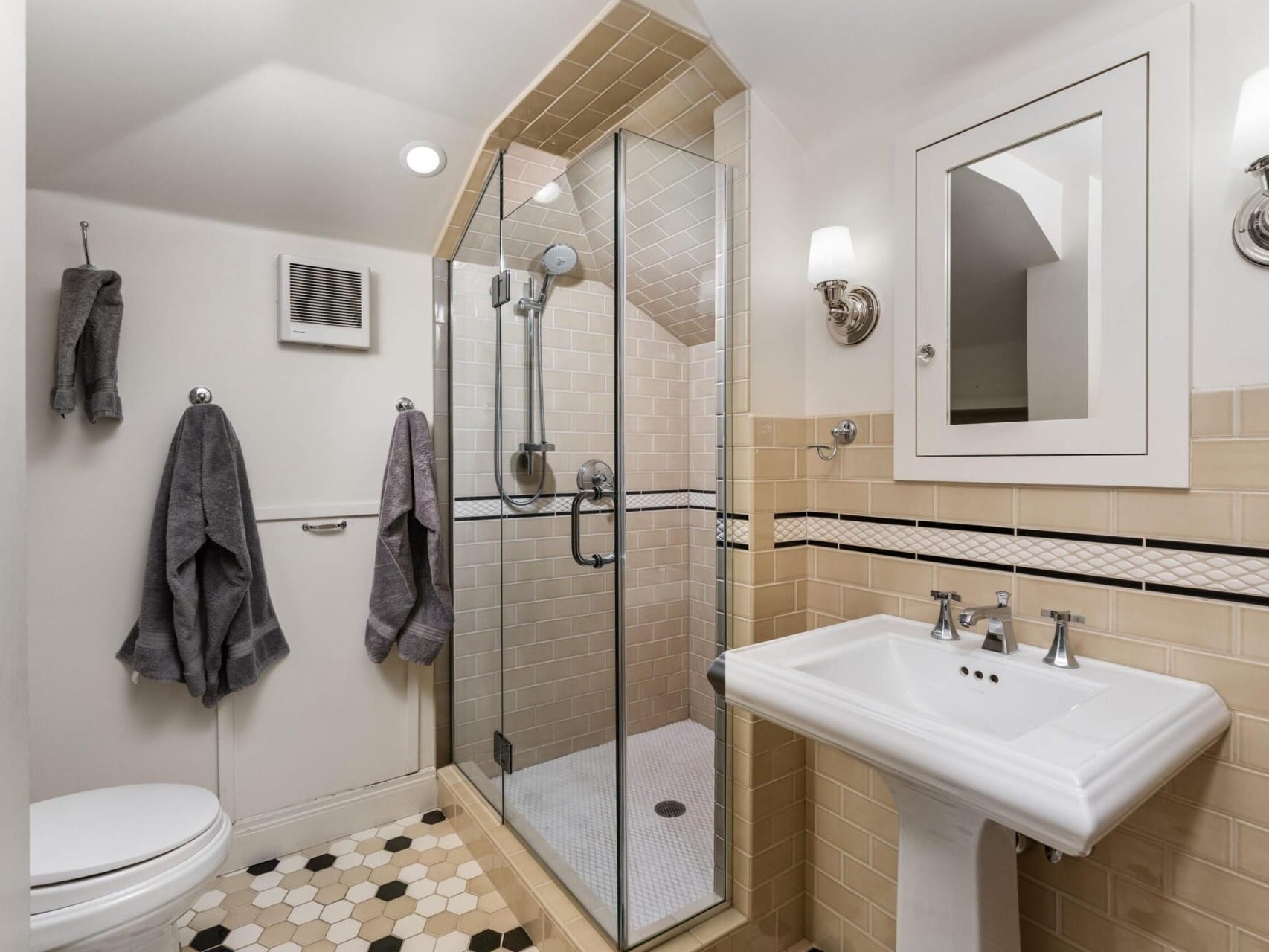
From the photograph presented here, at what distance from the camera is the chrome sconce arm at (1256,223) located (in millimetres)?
973

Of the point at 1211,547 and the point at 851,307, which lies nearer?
the point at 1211,547

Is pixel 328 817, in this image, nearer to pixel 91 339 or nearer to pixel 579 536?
pixel 579 536

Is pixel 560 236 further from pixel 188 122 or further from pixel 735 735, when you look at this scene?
pixel 735 735

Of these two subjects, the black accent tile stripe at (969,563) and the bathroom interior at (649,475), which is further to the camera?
the black accent tile stripe at (969,563)

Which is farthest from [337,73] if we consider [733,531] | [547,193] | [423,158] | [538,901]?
[538,901]

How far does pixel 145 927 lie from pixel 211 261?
1.70 m

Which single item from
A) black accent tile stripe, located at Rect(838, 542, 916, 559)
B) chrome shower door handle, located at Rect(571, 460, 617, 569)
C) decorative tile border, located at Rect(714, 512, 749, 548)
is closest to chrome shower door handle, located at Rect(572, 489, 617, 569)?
chrome shower door handle, located at Rect(571, 460, 617, 569)

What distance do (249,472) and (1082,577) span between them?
2.20 m

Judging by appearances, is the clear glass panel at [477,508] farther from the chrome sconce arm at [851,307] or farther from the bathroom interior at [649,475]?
the chrome sconce arm at [851,307]

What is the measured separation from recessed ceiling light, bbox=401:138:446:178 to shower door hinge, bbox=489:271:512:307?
0.40 metres

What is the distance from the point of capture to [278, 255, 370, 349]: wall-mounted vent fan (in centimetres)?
196

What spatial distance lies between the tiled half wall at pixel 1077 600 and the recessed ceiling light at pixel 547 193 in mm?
792

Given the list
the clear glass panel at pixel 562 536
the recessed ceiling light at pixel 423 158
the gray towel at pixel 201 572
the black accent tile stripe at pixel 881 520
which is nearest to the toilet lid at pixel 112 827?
the gray towel at pixel 201 572

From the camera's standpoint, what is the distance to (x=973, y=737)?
855 millimetres
